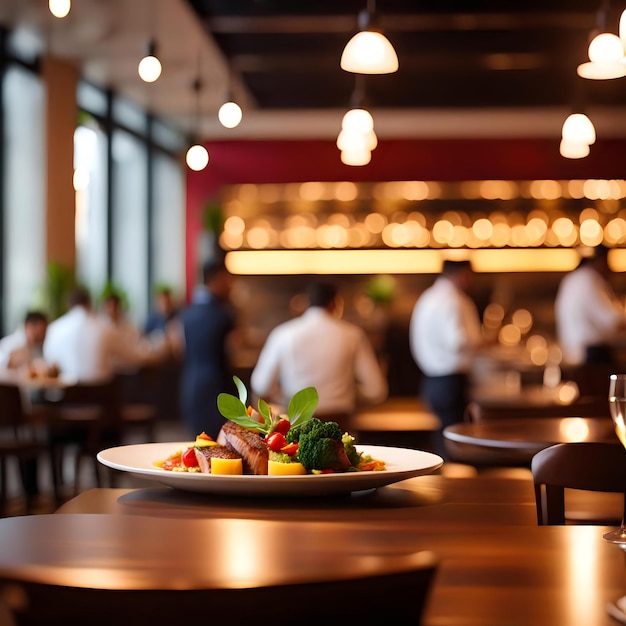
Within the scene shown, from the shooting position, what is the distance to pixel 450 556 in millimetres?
1438

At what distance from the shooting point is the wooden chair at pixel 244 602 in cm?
90

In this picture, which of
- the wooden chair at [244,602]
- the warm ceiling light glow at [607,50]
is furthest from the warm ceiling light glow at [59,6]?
the wooden chair at [244,602]

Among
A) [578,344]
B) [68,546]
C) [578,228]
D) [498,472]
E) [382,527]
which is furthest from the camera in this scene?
[578,228]

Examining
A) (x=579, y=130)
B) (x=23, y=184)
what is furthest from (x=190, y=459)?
(x=23, y=184)

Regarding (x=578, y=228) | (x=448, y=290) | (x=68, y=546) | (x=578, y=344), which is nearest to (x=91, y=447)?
(x=448, y=290)

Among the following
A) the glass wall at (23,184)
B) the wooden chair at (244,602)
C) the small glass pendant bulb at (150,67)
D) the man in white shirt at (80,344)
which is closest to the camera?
the wooden chair at (244,602)

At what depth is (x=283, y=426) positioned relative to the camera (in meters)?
2.07

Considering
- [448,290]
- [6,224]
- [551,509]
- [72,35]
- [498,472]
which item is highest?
[72,35]

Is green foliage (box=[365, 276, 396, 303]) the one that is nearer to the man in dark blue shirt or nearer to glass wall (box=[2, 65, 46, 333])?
glass wall (box=[2, 65, 46, 333])

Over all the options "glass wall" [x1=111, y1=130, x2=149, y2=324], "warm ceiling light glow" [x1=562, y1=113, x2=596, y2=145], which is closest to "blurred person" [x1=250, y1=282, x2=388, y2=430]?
"warm ceiling light glow" [x1=562, y1=113, x2=596, y2=145]

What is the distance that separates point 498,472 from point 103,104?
26.0 feet

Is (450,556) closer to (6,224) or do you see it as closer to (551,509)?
(551,509)

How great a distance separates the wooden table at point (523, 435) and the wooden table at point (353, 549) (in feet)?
3.04

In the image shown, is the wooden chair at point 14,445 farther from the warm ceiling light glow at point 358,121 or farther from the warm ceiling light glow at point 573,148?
the warm ceiling light glow at point 573,148
